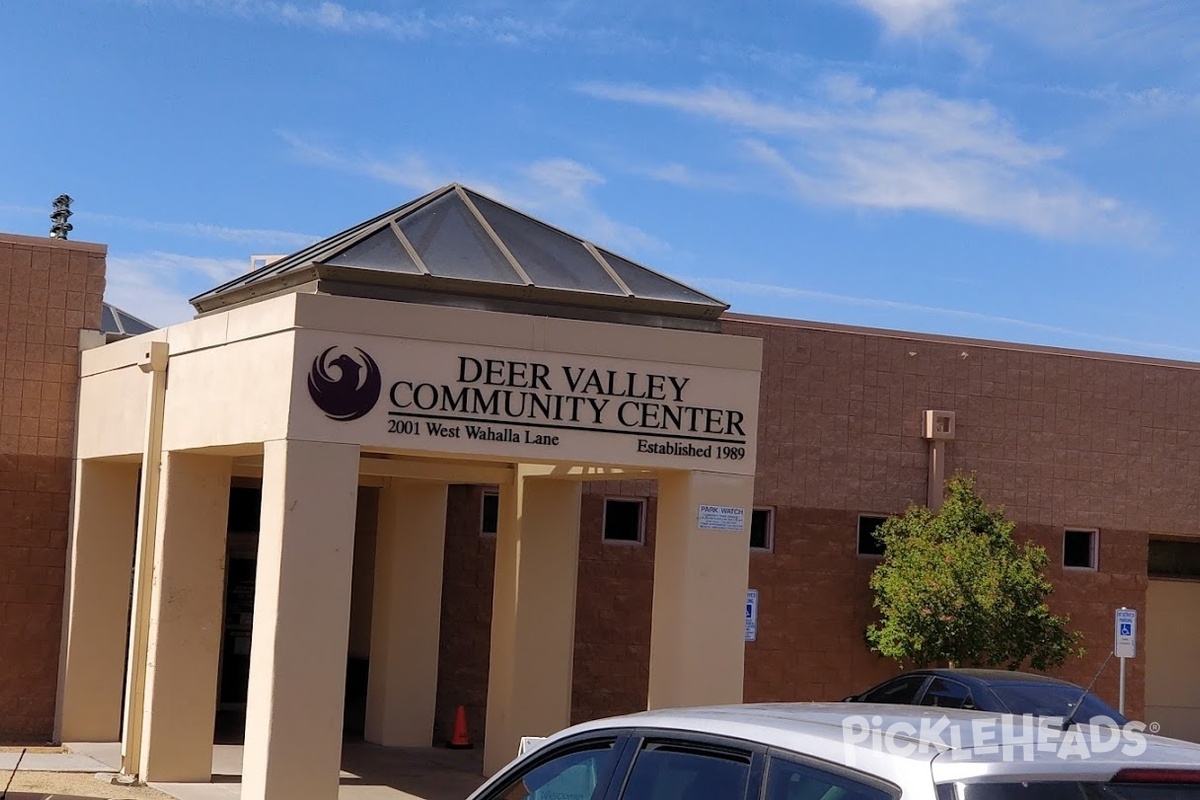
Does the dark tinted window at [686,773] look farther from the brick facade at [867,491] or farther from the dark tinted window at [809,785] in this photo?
→ the brick facade at [867,491]

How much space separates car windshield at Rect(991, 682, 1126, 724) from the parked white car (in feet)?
34.5

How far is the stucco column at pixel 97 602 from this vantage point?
60.4ft

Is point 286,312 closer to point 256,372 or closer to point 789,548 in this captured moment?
point 256,372

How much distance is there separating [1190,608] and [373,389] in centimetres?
1815

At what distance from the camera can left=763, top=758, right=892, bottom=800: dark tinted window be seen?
3965mm

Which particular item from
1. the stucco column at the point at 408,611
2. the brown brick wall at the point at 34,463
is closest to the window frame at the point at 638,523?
the stucco column at the point at 408,611

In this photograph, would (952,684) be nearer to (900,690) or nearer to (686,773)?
(900,690)

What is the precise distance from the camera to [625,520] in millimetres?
22109

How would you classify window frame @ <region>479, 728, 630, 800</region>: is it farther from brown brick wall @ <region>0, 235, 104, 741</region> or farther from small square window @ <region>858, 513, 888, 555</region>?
small square window @ <region>858, 513, 888, 555</region>

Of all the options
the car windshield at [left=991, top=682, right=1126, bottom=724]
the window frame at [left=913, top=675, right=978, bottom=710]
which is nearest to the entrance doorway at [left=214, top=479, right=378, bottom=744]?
the window frame at [left=913, top=675, right=978, bottom=710]

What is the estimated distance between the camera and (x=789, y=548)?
73.4ft

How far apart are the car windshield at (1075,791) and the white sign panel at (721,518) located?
32.0 feet

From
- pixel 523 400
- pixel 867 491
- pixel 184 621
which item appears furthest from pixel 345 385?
pixel 867 491

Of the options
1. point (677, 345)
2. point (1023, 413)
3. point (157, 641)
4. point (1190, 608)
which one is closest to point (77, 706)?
point (157, 641)
